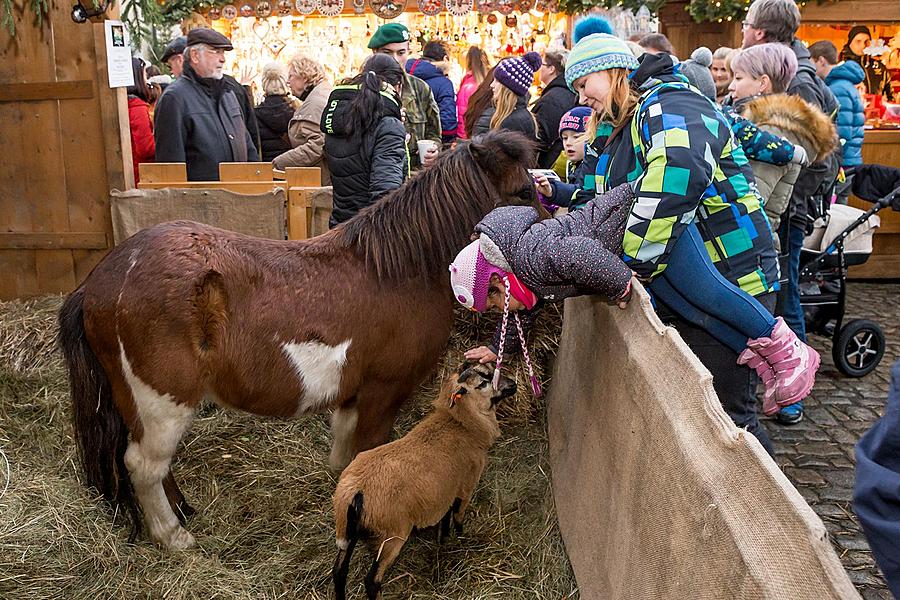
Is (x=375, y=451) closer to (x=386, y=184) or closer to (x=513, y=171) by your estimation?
(x=513, y=171)

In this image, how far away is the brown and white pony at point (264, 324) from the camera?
3105 millimetres

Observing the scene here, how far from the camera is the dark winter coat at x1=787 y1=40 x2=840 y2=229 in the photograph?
493 centimetres

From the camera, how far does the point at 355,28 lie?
36.2 ft

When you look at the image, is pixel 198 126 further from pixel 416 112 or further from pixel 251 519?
pixel 251 519

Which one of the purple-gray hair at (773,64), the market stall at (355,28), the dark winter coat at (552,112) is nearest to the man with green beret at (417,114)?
the dark winter coat at (552,112)

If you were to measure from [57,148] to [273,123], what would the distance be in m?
3.00

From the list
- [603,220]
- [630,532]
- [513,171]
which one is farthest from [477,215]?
[630,532]

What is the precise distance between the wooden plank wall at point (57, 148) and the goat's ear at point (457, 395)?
3260mm

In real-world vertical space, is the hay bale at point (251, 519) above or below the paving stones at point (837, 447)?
above

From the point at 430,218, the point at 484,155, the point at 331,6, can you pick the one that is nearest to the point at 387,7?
the point at 331,6

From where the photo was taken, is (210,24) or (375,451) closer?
(375,451)

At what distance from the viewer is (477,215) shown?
3477 mm

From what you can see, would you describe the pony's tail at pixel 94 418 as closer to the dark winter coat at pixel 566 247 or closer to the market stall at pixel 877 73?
the dark winter coat at pixel 566 247

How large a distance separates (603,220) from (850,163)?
5.39 meters
